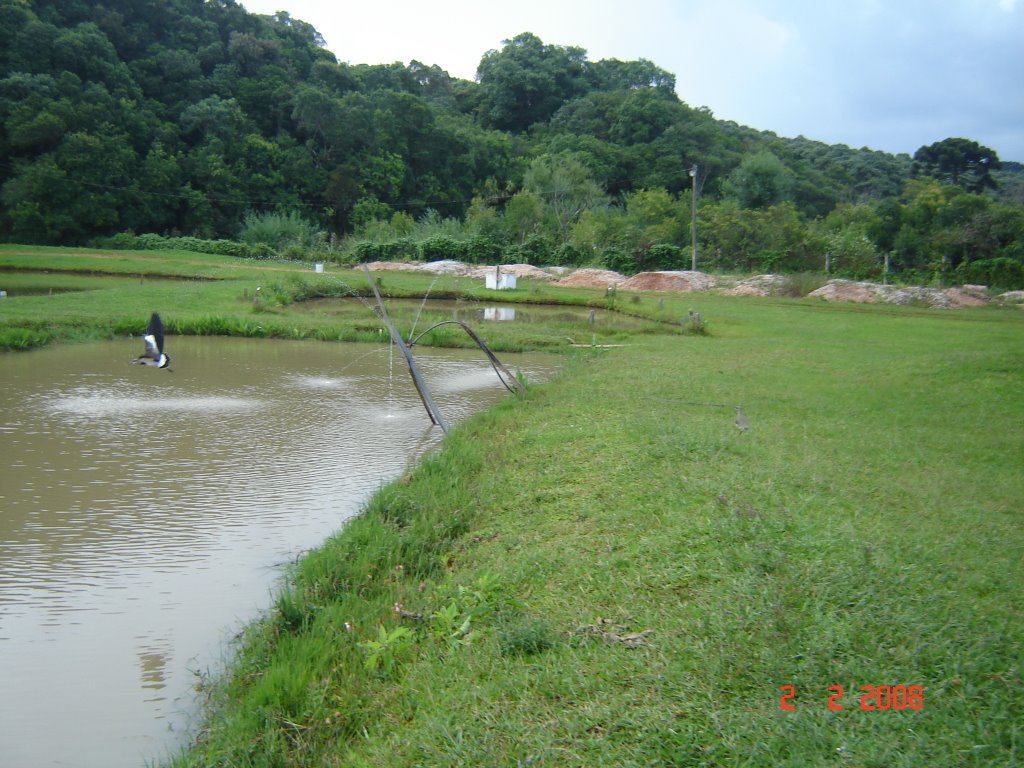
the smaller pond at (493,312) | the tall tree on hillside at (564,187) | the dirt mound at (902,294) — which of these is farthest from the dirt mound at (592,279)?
the tall tree on hillside at (564,187)

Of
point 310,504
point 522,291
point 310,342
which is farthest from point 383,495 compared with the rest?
point 522,291

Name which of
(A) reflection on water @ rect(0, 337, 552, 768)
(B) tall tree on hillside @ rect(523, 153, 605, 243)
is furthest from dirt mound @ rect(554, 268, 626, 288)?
(A) reflection on water @ rect(0, 337, 552, 768)

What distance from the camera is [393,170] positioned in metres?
55.2

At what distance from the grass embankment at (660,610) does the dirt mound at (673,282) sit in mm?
24133

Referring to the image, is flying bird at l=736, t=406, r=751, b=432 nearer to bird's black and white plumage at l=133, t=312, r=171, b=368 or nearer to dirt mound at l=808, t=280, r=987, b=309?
bird's black and white plumage at l=133, t=312, r=171, b=368

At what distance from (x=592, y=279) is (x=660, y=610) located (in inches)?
1193

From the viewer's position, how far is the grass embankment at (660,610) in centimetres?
310

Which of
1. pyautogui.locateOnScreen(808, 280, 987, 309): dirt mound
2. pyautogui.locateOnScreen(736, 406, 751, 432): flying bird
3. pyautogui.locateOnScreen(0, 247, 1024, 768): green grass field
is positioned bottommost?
pyautogui.locateOnScreen(0, 247, 1024, 768): green grass field

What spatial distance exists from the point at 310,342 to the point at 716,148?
5057 centimetres

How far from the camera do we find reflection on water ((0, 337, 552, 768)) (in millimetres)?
4098

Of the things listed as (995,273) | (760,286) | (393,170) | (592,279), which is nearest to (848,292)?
(760,286)

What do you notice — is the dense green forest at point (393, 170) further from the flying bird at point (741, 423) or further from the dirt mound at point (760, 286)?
the flying bird at point (741, 423)

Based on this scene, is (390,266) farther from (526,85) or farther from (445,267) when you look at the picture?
(526,85)
